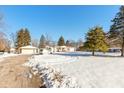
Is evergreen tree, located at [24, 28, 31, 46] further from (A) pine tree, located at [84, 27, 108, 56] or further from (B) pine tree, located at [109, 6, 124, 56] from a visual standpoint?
(B) pine tree, located at [109, 6, 124, 56]

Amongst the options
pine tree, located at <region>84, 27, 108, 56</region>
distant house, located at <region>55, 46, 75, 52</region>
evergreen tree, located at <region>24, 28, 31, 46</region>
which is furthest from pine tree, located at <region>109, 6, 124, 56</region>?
distant house, located at <region>55, 46, 75, 52</region>

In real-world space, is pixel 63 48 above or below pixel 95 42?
below

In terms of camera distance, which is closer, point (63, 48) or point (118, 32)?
point (118, 32)

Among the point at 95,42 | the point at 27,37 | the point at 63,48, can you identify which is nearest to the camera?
the point at 27,37

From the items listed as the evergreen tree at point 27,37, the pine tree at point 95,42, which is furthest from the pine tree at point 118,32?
the evergreen tree at point 27,37

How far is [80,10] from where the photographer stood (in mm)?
6086

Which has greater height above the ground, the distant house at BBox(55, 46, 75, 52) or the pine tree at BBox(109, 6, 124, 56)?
the pine tree at BBox(109, 6, 124, 56)

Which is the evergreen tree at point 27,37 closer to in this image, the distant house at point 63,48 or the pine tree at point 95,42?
the pine tree at point 95,42

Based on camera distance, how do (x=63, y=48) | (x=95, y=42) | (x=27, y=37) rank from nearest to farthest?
1. (x=27, y=37)
2. (x=95, y=42)
3. (x=63, y=48)

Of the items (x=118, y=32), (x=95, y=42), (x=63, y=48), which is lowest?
(x=63, y=48)

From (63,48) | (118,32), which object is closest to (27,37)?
(118,32)

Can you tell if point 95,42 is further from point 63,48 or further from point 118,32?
point 63,48
